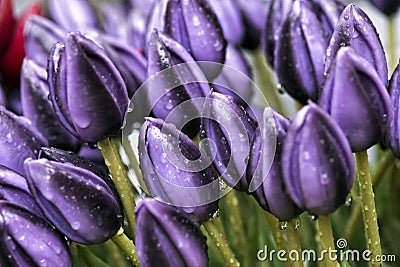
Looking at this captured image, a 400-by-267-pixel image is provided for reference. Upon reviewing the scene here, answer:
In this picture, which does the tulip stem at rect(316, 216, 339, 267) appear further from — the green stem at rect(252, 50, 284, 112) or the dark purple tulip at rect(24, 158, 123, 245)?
the green stem at rect(252, 50, 284, 112)

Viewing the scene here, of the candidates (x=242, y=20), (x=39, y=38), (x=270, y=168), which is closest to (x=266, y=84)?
(x=242, y=20)

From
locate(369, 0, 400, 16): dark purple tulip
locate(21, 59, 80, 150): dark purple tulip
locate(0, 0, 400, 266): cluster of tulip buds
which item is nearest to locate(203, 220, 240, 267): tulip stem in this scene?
locate(0, 0, 400, 266): cluster of tulip buds

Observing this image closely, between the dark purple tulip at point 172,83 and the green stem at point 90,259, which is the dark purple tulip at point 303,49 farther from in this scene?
the green stem at point 90,259

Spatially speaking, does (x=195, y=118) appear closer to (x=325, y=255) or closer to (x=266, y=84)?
(x=325, y=255)

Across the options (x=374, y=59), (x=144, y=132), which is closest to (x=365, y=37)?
(x=374, y=59)

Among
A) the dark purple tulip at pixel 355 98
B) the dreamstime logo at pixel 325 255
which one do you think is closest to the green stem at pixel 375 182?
the dreamstime logo at pixel 325 255
